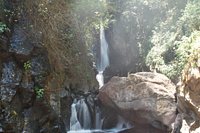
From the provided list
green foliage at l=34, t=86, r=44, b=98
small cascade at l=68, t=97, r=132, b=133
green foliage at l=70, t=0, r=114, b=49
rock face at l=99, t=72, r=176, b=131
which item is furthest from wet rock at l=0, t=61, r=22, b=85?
rock face at l=99, t=72, r=176, b=131

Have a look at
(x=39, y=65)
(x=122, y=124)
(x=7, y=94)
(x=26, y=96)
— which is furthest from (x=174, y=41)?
(x=7, y=94)

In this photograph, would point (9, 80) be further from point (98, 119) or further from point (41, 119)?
point (98, 119)

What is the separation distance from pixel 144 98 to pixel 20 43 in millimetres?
5826

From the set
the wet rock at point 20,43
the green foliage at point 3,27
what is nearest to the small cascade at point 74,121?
the wet rock at point 20,43

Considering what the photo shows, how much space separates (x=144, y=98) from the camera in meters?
11.8

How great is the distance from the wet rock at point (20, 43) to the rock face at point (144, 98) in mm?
5485

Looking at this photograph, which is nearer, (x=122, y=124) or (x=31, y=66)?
(x=31, y=66)

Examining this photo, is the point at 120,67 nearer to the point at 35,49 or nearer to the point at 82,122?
the point at 82,122

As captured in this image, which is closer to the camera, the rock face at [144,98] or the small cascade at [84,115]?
the rock face at [144,98]

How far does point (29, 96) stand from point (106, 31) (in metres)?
13.6

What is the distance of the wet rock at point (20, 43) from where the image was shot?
24.7ft

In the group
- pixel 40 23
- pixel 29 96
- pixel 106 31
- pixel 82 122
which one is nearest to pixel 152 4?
pixel 106 31

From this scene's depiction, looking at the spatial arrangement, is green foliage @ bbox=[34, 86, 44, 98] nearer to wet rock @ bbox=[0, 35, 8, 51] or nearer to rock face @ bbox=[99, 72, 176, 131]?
wet rock @ bbox=[0, 35, 8, 51]

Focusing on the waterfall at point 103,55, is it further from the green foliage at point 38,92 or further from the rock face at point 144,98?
the green foliage at point 38,92
